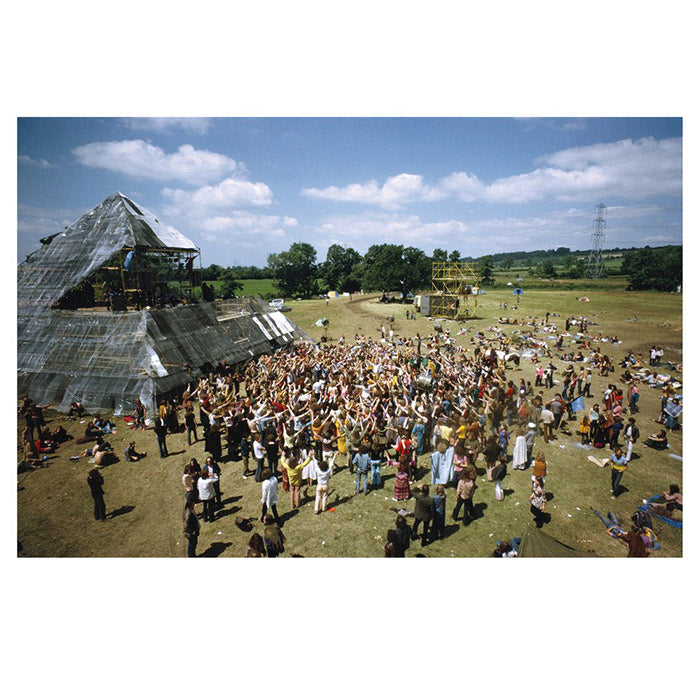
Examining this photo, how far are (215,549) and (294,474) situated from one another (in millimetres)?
2379

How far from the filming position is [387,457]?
1175 cm

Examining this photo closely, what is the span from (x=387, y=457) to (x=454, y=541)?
393cm

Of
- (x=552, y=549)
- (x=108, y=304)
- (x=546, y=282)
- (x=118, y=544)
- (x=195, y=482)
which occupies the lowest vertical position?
(x=118, y=544)

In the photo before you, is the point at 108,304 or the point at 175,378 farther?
the point at 108,304

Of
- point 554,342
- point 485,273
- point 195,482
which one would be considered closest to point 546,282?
point 485,273

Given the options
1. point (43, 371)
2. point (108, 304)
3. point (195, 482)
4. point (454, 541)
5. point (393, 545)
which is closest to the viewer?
point (393, 545)

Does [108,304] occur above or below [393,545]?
above

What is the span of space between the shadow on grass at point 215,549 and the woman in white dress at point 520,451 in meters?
8.49

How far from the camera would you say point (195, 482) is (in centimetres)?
866

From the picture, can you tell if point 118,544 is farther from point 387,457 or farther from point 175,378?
point 175,378

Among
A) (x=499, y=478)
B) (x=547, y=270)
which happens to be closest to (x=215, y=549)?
(x=499, y=478)

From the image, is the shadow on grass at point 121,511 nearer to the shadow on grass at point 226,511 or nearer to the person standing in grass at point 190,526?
the shadow on grass at point 226,511

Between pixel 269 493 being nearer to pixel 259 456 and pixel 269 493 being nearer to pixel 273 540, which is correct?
pixel 273 540

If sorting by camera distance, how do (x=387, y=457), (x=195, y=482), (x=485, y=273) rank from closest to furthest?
(x=195, y=482), (x=387, y=457), (x=485, y=273)
